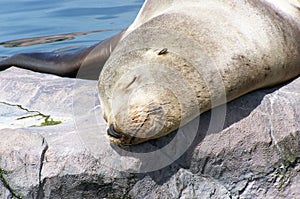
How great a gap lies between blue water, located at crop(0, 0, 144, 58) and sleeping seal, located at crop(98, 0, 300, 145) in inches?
163

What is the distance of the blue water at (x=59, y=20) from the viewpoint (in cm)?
856

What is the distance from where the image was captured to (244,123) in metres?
3.85

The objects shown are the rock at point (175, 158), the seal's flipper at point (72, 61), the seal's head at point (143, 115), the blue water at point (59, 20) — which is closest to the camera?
the seal's head at point (143, 115)

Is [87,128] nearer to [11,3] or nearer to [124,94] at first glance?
[124,94]

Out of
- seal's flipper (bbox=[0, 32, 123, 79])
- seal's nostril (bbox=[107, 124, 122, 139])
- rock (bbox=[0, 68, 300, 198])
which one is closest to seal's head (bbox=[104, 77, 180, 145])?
seal's nostril (bbox=[107, 124, 122, 139])

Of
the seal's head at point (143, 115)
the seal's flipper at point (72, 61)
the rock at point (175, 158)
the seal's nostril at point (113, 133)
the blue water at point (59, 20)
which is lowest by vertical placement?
the blue water at point (59, 20)

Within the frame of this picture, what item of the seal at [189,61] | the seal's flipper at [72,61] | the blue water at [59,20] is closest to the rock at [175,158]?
the seal at [189,61]

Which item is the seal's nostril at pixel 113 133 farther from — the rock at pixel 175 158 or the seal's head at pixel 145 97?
the rock at pixel 175 158

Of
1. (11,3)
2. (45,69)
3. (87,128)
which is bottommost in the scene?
(11,3)

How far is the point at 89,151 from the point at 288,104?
3.70ft

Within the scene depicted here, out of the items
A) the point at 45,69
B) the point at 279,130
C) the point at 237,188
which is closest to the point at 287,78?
the point at 279,130

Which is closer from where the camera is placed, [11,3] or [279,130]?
[279,130]

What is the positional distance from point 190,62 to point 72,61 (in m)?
1.99

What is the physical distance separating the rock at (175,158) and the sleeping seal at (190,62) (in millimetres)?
132
